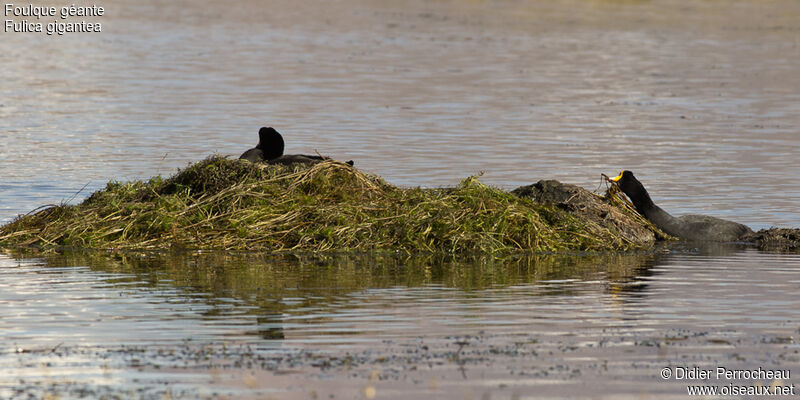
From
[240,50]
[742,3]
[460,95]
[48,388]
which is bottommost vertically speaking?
[48,388]

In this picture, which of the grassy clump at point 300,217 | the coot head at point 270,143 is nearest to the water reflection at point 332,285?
the grassy clump at point 300,217

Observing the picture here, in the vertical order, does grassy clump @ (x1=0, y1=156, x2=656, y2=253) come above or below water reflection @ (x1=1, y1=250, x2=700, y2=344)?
above

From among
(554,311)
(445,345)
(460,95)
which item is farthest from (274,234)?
(460,95)

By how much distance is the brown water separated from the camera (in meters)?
9.52

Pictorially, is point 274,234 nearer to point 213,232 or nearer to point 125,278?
point 213,232

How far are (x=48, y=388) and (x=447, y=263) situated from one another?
689 centimetres

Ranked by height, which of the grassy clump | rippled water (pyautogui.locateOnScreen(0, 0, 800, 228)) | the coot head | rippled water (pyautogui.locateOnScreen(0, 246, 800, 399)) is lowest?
rippled water (pyautogui.locateOnScreen(0, 246, 800, 399))

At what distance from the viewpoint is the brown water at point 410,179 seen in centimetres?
952

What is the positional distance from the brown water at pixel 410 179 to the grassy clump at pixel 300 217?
0.83 m

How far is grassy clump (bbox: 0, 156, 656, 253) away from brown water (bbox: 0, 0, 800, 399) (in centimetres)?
83

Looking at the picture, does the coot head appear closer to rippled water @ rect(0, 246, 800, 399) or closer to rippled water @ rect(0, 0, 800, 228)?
rippled water @ rect(0, 246, 800, 399)

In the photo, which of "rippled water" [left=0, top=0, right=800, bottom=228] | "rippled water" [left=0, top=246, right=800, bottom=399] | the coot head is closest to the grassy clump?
"rippled water" [left=0, top=246, right=800, bottom=399]

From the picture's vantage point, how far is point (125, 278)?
1330cm

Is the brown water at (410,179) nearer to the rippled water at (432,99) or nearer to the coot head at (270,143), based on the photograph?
the rippled water at (432,99)
